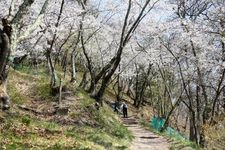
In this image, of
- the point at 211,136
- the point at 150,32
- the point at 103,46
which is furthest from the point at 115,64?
the point at 103,46

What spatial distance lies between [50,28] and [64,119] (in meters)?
9.24

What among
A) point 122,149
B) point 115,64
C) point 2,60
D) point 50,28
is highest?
point 50,28

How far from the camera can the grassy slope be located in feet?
45.2

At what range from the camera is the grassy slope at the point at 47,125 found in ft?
45.2

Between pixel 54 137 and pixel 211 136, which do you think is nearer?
pixel 54 137

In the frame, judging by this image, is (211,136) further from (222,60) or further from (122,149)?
(122,149)

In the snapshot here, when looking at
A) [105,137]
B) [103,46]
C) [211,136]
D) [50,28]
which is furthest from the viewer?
[103,46]

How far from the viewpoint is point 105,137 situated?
19297 mm

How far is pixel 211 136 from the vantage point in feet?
83.5

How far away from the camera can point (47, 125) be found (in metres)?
17.8

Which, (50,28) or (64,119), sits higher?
(50,28)

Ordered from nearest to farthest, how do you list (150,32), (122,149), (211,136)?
(122,149) < (211,136) < (150,32)

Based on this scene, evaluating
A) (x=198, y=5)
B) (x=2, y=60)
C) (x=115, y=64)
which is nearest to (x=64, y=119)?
(x=115, y=64)

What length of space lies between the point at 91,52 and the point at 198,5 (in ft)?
98.1
